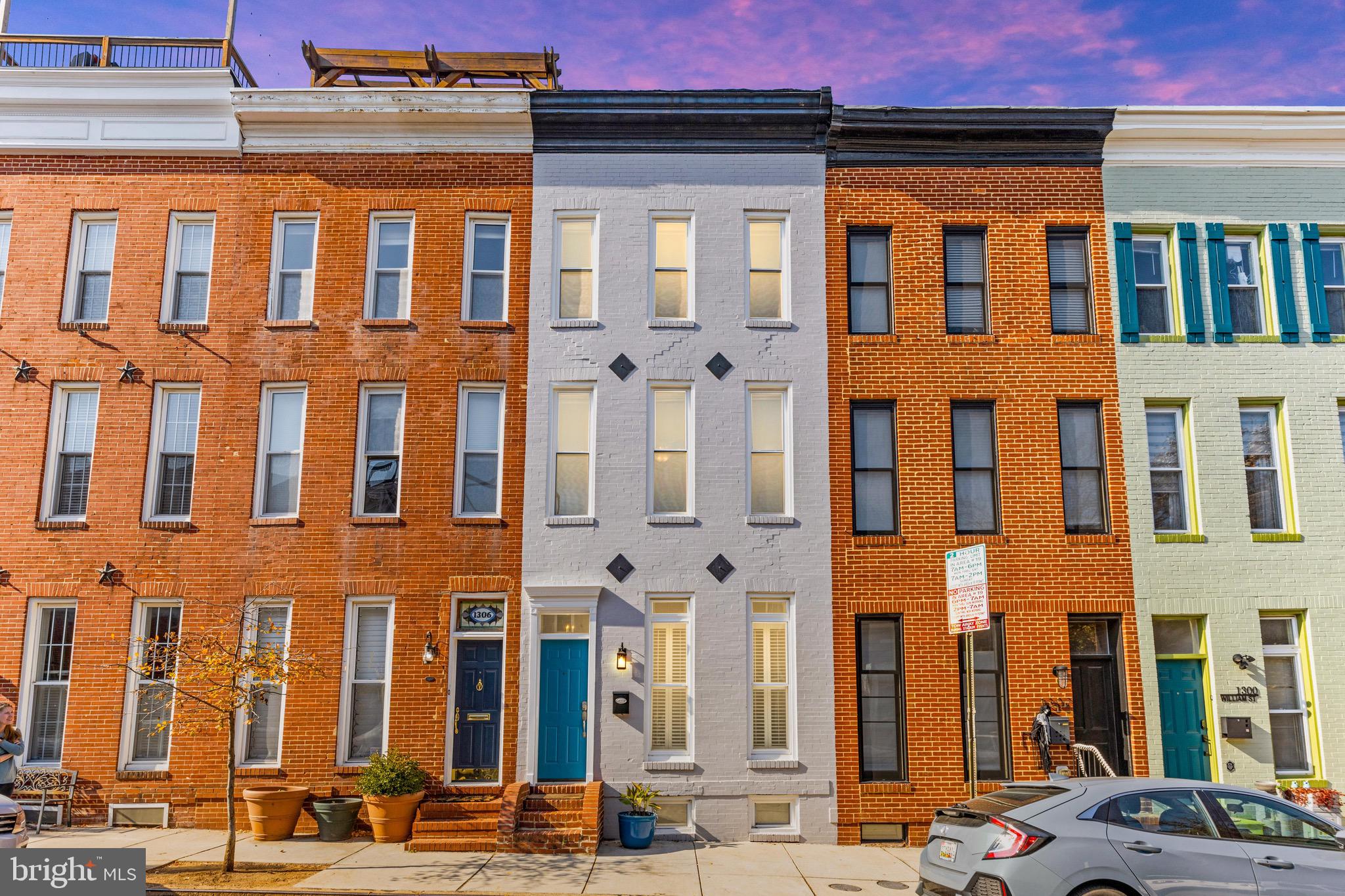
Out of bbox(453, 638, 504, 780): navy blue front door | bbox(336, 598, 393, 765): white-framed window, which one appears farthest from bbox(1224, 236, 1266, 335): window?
bbox(336, 598, 393, 765): white-framed window

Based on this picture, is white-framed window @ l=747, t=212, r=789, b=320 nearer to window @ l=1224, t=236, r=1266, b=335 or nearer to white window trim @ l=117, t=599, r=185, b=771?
window @ l=1224, t=236, r=1266, b=335

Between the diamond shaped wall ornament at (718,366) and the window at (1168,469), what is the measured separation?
670 cm

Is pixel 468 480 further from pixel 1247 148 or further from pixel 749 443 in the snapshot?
pixel 1247 148

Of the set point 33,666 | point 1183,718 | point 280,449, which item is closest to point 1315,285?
point 1183,718

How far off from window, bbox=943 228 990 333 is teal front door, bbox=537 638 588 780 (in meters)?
7.90

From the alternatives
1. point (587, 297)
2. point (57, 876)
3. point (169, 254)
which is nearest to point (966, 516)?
point (587, 297)

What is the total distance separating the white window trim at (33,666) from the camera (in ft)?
46.6

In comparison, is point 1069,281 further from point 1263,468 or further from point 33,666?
point 33,666

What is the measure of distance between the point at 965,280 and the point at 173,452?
1300 cm

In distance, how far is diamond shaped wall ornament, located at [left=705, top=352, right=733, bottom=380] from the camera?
1516 cm

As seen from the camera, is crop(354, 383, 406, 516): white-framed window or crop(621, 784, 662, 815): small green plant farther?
crop(354, 383, 406, 516): white-framed window

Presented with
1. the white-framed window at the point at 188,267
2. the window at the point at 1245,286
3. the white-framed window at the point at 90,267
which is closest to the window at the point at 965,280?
the window at the point at 1245,286

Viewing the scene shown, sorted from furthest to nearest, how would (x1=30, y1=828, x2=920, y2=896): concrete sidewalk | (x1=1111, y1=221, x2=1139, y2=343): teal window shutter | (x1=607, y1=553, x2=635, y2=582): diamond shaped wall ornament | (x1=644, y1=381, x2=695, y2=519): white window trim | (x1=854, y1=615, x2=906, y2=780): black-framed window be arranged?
(x1=1111, y1=221, x2=1139, y2=343): teal window shutter → (x1=644, y1=381, x2=695, y2=519): white window trim → (x1=607, y1=553, x2=635, y2=582): diamond shaped wall ornament → (x1=854, y1=615, x2=906, y2=780): black-framed window → (x1=30, y1=828, x2=920, y2=896): concrete sidewalk

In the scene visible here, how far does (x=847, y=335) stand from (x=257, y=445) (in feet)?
31.0
